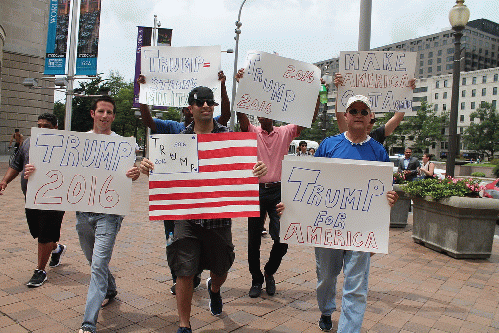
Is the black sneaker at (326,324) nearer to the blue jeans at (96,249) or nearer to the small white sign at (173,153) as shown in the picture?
the small white sign at (173,153)

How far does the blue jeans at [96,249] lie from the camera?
3311 mm

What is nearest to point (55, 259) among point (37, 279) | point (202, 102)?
point (37, 279)

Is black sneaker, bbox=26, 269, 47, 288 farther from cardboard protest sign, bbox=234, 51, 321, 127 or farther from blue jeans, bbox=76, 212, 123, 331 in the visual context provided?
cardboard protest sign, bbox=234, 51, 321, 127

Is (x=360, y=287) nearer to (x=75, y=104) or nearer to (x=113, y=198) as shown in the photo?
(x=113, y=198)

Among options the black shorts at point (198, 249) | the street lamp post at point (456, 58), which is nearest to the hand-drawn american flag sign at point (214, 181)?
the black shorts at point (198, 249)

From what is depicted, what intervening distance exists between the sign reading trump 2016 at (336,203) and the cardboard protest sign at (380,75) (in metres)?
1.47

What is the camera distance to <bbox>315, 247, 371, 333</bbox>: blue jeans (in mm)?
3115

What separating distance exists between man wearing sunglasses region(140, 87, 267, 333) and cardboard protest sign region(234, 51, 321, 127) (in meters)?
0.92

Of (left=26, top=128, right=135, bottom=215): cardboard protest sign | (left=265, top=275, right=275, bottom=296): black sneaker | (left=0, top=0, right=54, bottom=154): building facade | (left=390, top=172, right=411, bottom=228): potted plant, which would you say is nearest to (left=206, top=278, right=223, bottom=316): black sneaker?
(left=265, top=275, right=275, bottom=296): black sneaker

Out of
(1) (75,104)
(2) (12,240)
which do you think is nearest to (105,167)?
(2) (12,240)

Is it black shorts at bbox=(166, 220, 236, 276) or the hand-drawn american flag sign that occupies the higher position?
the hand-drawn american flag sign

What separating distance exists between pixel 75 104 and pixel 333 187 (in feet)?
151

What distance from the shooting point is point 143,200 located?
12703 mm

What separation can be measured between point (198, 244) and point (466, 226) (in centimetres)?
482
